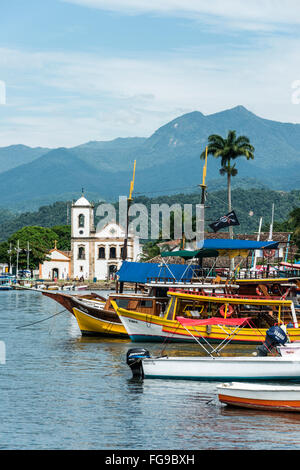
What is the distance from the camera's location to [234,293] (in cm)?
4694

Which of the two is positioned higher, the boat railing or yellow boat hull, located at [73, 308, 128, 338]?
the boat railing

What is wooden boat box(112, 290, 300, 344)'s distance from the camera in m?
42.5

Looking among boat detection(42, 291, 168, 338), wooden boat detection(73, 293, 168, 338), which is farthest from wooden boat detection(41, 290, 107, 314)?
wooden boat detection(73, 293, 168, 338)

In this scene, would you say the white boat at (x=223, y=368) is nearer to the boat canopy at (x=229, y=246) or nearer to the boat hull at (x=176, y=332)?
the boat hull at (x=176, y=332)

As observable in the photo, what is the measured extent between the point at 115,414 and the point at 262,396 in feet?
17.0

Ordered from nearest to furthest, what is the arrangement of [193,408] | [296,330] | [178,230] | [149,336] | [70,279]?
[193,408] < [296,330] < [149,336] < [178,230] < [70,279]

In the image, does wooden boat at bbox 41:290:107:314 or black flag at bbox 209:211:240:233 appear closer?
black flag at bbox 209:211:240:233

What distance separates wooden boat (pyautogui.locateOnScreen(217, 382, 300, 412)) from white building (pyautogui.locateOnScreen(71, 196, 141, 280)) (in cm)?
13987

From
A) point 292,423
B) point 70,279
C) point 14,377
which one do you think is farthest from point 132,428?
point 70,279

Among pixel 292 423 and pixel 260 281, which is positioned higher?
pixel 260 281

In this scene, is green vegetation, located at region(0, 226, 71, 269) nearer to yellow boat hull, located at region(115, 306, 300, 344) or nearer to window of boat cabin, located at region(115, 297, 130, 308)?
window of boat cabin, located at region(115, 297, 130, 308)

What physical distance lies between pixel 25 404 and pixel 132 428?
5.39m
